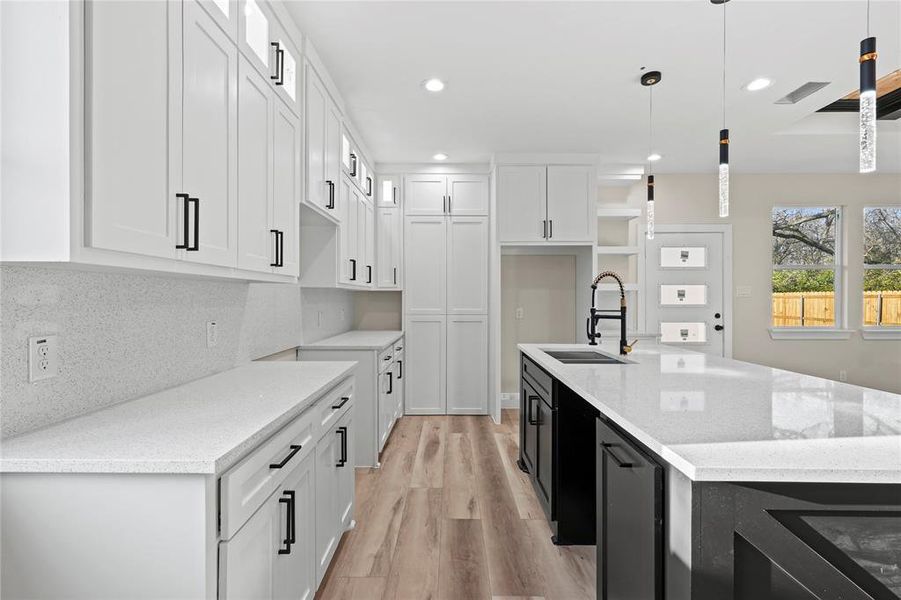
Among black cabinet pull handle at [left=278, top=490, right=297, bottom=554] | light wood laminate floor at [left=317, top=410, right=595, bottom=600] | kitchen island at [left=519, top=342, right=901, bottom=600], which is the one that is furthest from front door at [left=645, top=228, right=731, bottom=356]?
black cabinet pull handle at [left=278, top=490, right=297, bottom=554]

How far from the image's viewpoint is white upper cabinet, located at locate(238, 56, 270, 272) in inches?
66.9

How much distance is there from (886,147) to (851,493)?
17.8 feet

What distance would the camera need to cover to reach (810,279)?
17.3 feet

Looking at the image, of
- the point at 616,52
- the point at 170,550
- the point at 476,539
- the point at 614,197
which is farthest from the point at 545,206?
the point at 170,550

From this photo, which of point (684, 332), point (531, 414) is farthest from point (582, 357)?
point (684, 332)

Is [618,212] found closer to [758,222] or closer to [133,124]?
[758,222]

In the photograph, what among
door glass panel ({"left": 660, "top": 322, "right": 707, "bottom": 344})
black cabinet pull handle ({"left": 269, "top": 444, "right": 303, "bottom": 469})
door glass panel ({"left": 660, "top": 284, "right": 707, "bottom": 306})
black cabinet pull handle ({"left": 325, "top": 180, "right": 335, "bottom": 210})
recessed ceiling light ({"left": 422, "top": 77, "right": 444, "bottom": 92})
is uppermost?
recessed ceiling light ({"left": 422, "top": 77, "right": 444, "bottom": 92})

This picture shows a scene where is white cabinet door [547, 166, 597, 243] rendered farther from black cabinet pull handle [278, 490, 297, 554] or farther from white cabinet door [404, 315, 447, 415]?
black cabinet pull handle [278, 490, 297, 554]

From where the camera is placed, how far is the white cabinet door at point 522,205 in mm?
4512

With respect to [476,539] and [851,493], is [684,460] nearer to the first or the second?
[851,493]

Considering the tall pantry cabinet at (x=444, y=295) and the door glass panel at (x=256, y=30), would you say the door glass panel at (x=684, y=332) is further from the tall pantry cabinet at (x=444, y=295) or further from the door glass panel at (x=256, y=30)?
the door glass panel at (x=256, y=30)

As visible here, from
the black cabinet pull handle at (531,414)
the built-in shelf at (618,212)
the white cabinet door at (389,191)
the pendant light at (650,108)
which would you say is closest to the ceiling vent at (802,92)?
the pendant light at (650,108)

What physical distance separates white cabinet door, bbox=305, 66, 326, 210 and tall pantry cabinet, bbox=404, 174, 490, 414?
2.10 meters

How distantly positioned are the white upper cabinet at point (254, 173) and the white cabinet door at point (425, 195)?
2899 millimetres
